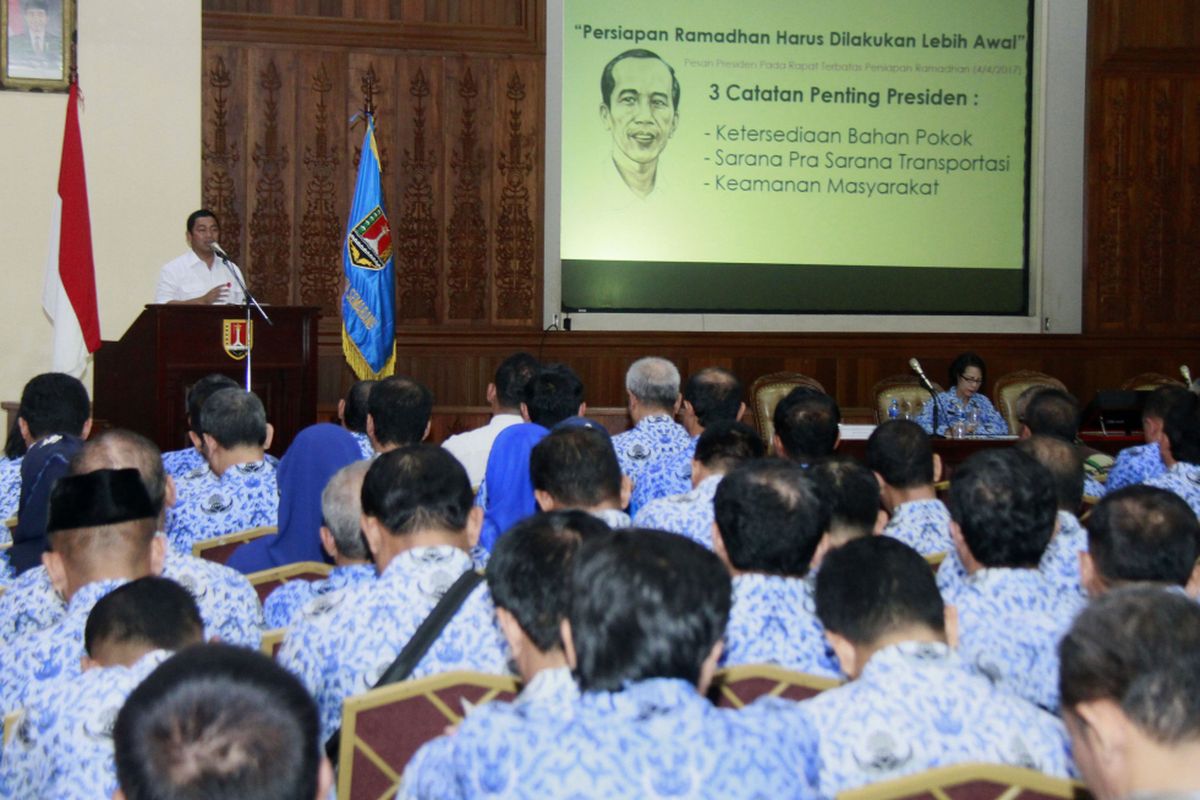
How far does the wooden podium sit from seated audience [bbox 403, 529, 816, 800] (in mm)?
4412

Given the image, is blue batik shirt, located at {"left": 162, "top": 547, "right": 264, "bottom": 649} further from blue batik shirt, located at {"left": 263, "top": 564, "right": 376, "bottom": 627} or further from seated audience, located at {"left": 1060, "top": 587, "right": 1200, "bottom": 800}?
seated audience, located at {"left": 1060, "top": 587, "right": 1200, "bottom": 800}

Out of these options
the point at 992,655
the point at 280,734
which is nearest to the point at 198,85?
the point at 992,655

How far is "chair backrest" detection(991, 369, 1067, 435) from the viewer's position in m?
8.21

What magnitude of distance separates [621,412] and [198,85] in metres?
3.20

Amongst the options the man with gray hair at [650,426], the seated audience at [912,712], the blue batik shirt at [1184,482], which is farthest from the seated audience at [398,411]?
the seated audience at [912,712]

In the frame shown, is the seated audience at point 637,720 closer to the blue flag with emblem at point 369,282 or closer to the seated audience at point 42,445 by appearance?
the seated audience at point 42,445

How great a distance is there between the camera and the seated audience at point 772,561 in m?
2.53

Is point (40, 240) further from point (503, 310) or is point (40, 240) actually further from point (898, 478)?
point (898, 478)

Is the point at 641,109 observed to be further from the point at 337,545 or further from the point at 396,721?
the point at 396,721

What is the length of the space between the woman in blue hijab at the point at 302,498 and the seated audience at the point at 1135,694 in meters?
2.48

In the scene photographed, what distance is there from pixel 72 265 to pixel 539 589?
17.9 ft

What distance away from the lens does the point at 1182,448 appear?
4.45 metres

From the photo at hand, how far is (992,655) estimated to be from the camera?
2.47 metres

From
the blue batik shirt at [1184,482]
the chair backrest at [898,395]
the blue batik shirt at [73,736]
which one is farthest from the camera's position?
the chair backrest at [898,395]
